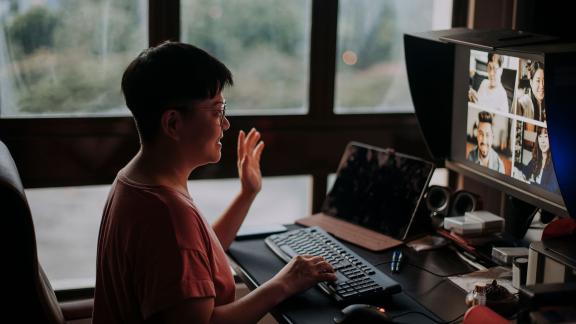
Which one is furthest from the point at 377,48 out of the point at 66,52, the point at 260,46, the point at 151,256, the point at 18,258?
the point at 18,258

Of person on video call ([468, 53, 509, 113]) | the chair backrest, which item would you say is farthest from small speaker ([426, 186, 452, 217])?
the chair backrest

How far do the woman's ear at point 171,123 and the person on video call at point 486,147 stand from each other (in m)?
0.89

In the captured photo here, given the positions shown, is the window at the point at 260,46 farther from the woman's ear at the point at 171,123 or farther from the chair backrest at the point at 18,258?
the chair backrest at the point at 18,258

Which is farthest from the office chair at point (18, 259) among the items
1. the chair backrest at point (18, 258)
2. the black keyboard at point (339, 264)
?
the black keyboard at point (339, 264)

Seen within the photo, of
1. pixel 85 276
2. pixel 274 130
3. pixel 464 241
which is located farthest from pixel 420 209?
pixel 85 276

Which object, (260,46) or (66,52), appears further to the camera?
(260,46)

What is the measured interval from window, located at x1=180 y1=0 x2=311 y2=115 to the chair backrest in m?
1.19

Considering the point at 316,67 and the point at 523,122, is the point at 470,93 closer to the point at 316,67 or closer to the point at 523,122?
the point at 523,122

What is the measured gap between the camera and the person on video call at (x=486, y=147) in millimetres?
1884

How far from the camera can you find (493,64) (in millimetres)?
1849

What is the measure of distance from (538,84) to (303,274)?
71cm

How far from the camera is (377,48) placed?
2.51m

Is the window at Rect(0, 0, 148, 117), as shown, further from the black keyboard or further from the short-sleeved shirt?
the short-sleeved shirt

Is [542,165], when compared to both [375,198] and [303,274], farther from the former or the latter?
[303,274]
